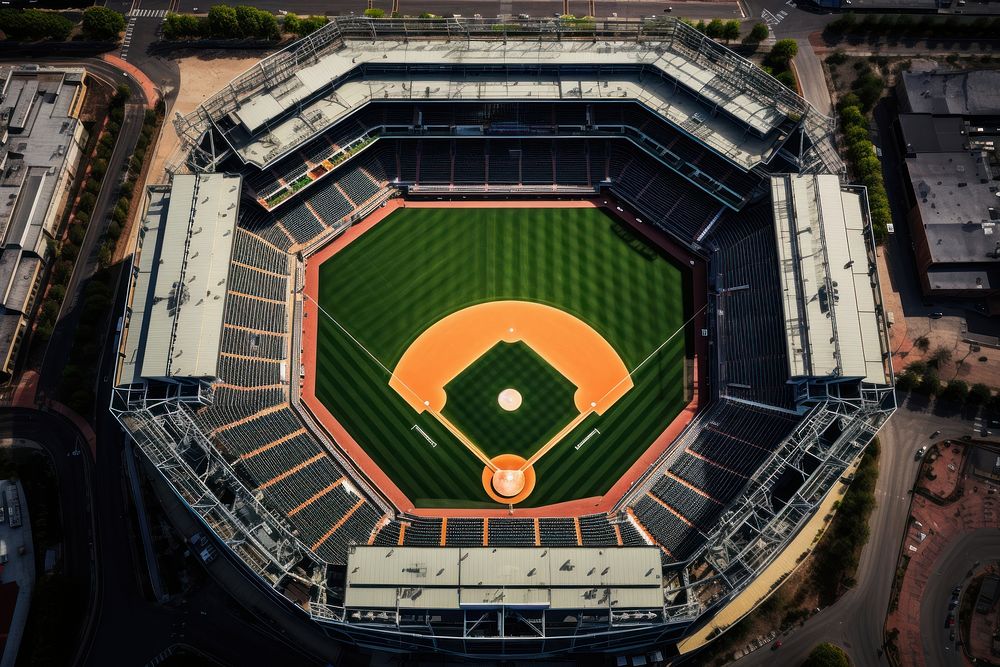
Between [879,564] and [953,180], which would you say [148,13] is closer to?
[953,180]

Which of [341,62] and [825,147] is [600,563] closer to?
[825,147]

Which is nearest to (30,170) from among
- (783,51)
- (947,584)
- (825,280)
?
(825,280)

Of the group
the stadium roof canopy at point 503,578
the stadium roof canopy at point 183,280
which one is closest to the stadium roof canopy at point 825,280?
the stadium roof canopy at point 503,578

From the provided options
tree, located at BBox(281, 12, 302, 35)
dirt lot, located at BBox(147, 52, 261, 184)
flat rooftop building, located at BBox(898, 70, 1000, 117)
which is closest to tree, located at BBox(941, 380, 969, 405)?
flat rooftop building, located at BBox(898, 70, 1000, 117)

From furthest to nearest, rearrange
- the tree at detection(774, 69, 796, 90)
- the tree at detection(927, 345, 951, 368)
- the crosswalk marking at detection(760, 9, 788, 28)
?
the crosswalk marking at detection(760, 9, 788, 28), the tree at detection(774, 69, 796, 90), the tree at detection(927, 345, 951, 368)

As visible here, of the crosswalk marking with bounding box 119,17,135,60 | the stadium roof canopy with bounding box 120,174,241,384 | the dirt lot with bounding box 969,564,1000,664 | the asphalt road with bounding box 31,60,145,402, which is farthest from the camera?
the crosswalk marking with bounding box 119,17,135,60

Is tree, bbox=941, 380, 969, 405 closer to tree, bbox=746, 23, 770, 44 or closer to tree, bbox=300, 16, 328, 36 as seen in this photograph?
tree, bbox=746, 23, 770, 44
